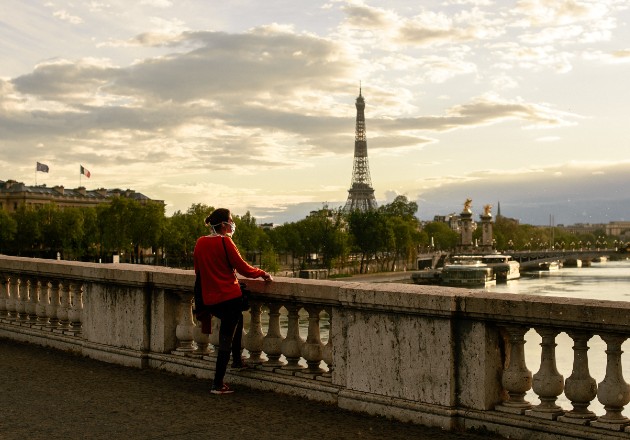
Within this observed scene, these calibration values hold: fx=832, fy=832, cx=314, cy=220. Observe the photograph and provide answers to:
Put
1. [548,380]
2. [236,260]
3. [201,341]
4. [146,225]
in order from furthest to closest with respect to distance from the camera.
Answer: [146,225]
[201,341]
[236,260]
[548,380]

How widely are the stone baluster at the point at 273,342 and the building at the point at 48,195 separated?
141 m

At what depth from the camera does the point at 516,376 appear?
680cm

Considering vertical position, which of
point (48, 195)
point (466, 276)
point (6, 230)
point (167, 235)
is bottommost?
point (466, 276)

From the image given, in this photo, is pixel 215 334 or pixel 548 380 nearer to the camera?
pixel 548 380

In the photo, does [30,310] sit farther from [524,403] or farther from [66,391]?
[524,403]

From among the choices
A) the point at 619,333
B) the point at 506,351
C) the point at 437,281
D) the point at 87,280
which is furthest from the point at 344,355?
the point at 437,281

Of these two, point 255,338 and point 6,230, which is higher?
point 6,230

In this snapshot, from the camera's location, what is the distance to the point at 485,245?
180750mm

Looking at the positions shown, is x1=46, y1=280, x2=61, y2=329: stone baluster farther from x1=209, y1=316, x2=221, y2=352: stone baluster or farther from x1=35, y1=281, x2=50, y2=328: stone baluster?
x1=209, y1=316, x2=221, y2=352: stone baluster

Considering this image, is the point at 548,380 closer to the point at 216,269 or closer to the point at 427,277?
the point at 216,269

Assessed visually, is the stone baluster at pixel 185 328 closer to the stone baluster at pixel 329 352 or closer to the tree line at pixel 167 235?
the stone baluster at pixel 329 352

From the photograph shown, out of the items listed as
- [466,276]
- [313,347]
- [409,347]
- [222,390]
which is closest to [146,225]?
[466,276]

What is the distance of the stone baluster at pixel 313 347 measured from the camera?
8.45 metres

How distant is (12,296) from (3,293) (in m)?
0.36
